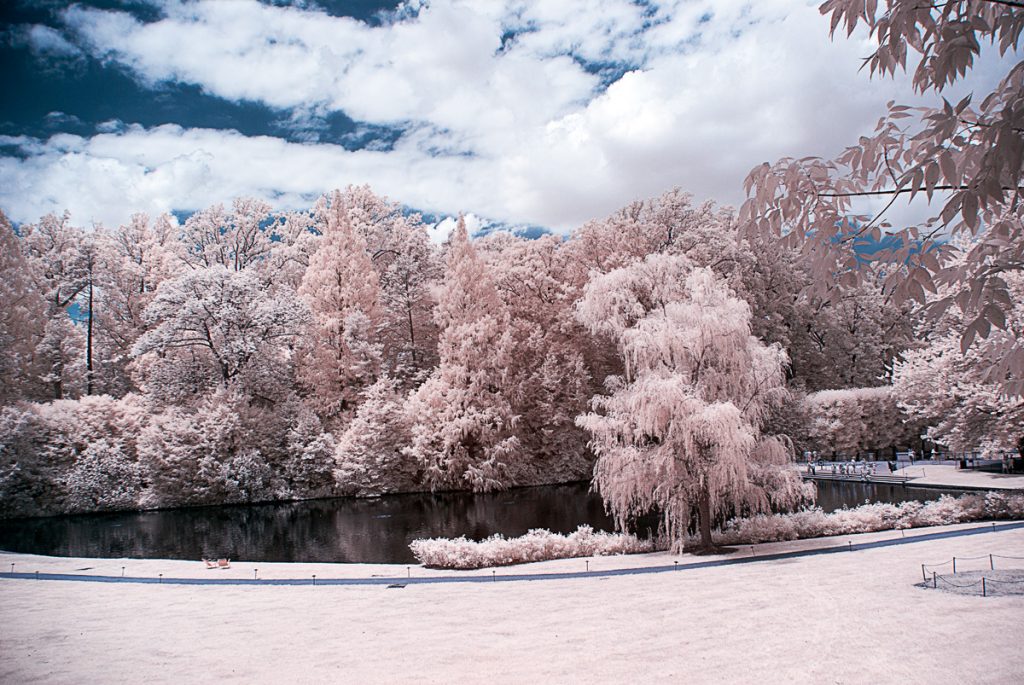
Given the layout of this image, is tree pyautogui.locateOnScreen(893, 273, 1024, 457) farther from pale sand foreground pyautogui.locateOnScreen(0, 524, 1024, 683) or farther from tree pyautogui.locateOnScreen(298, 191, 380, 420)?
tree pyautogui.locateOnScreen(298, 191, 380, 420)

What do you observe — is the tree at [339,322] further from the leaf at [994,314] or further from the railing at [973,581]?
the leaf at [994,314]

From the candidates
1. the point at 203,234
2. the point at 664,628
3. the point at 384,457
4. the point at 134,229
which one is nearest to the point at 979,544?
the point at 664,628

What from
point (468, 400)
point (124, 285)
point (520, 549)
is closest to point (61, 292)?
point (124, 285)

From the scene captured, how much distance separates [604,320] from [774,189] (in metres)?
18.1

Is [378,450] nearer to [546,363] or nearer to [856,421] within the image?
[546,363]

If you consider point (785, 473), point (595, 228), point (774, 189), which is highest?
point (595, 228)

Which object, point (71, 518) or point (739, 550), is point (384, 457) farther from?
point (739, 550)

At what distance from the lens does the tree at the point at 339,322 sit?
3869 cm

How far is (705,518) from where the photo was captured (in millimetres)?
16406

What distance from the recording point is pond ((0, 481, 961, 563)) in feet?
68.3

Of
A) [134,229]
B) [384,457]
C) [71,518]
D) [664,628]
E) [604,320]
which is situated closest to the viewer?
[664,628]

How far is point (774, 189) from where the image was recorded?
3.19m

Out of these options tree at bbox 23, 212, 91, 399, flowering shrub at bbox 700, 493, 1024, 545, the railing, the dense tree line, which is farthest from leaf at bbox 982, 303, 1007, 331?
tree at bbox 23, 212, 91, 399

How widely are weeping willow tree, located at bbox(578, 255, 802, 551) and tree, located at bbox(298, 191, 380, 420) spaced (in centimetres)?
2388
